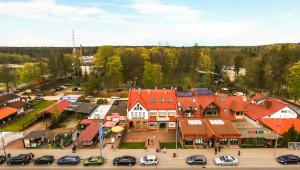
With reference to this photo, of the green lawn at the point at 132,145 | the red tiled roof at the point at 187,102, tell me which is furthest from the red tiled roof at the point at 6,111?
the red tiled roof at the point at 187,102

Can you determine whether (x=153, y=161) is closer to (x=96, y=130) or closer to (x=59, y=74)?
(x=96, y=130)

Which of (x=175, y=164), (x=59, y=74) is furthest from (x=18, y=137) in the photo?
(x=59, y=74)

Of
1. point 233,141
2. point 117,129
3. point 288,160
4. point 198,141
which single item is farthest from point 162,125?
point 288,160

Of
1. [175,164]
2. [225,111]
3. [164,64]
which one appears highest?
[164,64]

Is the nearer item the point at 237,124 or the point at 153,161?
the point at 153,161

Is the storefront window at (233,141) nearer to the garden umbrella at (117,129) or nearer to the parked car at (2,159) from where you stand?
the garden umbrella at (117,129)

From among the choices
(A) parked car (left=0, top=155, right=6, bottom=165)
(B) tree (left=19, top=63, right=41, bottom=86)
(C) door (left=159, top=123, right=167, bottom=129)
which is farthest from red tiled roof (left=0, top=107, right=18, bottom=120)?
(B) tree (left=19, top=63, right=41, bottom=86)
